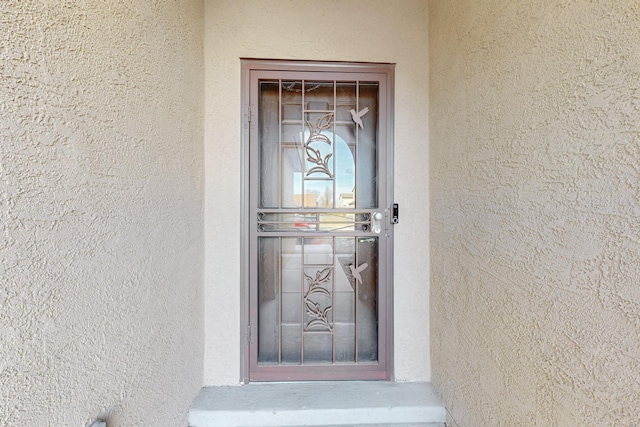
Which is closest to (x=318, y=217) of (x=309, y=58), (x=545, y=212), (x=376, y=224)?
(x=376, y=224)

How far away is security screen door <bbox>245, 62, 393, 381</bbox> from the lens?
1892 millimetres

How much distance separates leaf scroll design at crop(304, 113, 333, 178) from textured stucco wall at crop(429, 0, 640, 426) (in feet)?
2.53

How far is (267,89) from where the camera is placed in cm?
191

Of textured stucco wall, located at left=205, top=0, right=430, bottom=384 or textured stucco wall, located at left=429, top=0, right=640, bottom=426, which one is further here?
textured stucco wall, located at left=205, top=0, right=430, bottom=384

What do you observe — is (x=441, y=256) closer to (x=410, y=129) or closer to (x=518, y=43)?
(x=410, y=129)

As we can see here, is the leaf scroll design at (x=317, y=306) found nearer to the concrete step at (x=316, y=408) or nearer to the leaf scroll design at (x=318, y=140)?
the concrete step at (x=316, y=408)

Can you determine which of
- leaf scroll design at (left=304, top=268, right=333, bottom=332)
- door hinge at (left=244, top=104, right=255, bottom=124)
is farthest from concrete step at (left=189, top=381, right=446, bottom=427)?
door hinge at (left=244, top=104, right=255, bottom=124)

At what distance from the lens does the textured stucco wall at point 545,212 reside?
2.45 feet

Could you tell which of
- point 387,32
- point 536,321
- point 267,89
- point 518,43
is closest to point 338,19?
point 387,32

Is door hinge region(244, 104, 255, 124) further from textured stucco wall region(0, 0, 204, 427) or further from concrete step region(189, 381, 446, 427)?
concrete step region(189, 381, 446, 427)

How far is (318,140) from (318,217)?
524 mm

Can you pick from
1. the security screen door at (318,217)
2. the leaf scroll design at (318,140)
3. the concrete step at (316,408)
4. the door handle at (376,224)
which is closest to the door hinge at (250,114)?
the security screen door at (318,217)

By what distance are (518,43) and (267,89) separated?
4.62 ft

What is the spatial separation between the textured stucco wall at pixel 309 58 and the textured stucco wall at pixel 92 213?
0.31 meters
